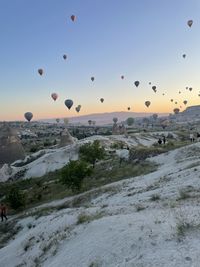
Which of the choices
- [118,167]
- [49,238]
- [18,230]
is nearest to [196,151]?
[118,167]

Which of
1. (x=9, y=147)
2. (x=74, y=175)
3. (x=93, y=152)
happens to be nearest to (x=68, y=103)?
(x=9, y=147)

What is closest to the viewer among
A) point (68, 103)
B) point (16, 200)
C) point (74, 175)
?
point (74, 175)

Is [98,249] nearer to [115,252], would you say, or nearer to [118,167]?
[115,252]

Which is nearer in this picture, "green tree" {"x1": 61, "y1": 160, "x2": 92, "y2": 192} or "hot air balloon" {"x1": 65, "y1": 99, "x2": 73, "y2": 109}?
"green tree" {"x1": 61, "y1": 160, "x2": 92, "y2": 192}

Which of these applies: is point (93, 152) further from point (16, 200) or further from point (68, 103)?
point (68, 103)

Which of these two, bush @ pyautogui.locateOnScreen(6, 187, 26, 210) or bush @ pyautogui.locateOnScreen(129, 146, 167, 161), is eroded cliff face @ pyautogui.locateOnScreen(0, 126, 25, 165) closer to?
bush @ pyautogui.locateOnScreen(129, 146, 167, 161)

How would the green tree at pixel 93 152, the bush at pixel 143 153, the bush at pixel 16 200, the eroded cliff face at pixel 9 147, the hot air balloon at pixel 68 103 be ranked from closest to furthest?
the bush at pixel 16 200 → the bush at pixel 143 153 → the green tree at pixel 93 152 → the eroded cliff face at pixel 9 147 → the hot air balloon at pixel 68 103

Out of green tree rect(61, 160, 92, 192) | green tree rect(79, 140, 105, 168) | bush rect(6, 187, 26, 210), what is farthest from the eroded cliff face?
green tree rect(61, 160, 92, 192)

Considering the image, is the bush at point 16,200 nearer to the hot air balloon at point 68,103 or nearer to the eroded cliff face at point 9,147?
the eroded cliff face at point 9,147

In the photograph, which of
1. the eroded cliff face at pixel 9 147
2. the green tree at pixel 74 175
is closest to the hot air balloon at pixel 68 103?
the eroded cliff face at pixel 9 147

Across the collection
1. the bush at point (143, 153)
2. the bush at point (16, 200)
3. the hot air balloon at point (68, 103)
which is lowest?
the bush at point (16, 200)
